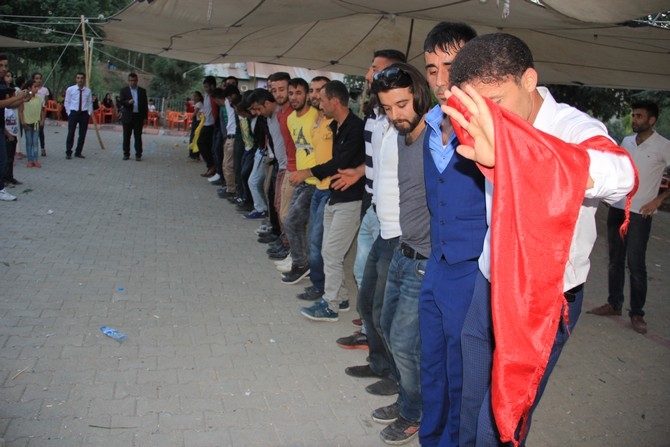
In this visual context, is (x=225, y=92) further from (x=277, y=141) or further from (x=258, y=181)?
(x=277, y=141)

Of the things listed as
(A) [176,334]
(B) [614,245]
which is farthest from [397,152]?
(B) [614,245]

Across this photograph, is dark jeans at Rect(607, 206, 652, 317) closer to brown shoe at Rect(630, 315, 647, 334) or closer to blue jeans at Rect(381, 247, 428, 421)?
brown shoe at Rect(630, 315, 647, 334)

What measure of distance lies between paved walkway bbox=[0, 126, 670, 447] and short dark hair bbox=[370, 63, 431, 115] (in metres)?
1.99

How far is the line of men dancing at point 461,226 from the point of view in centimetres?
171

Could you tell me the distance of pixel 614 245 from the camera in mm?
5730

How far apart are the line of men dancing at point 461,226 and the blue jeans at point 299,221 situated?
0.32 m

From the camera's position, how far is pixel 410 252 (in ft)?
10.5

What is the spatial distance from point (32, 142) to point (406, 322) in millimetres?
11062

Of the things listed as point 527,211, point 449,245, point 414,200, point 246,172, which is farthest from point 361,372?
point 246,172

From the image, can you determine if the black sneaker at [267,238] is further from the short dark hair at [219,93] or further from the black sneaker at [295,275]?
the short dark hair at [219,93]

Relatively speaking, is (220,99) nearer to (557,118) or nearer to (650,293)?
(650,293)

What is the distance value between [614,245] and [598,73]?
3.40 m

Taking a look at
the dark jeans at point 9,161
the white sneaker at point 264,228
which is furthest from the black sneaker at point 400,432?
the dark jeans at point 9,161

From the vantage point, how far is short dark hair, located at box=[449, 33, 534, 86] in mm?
1955
